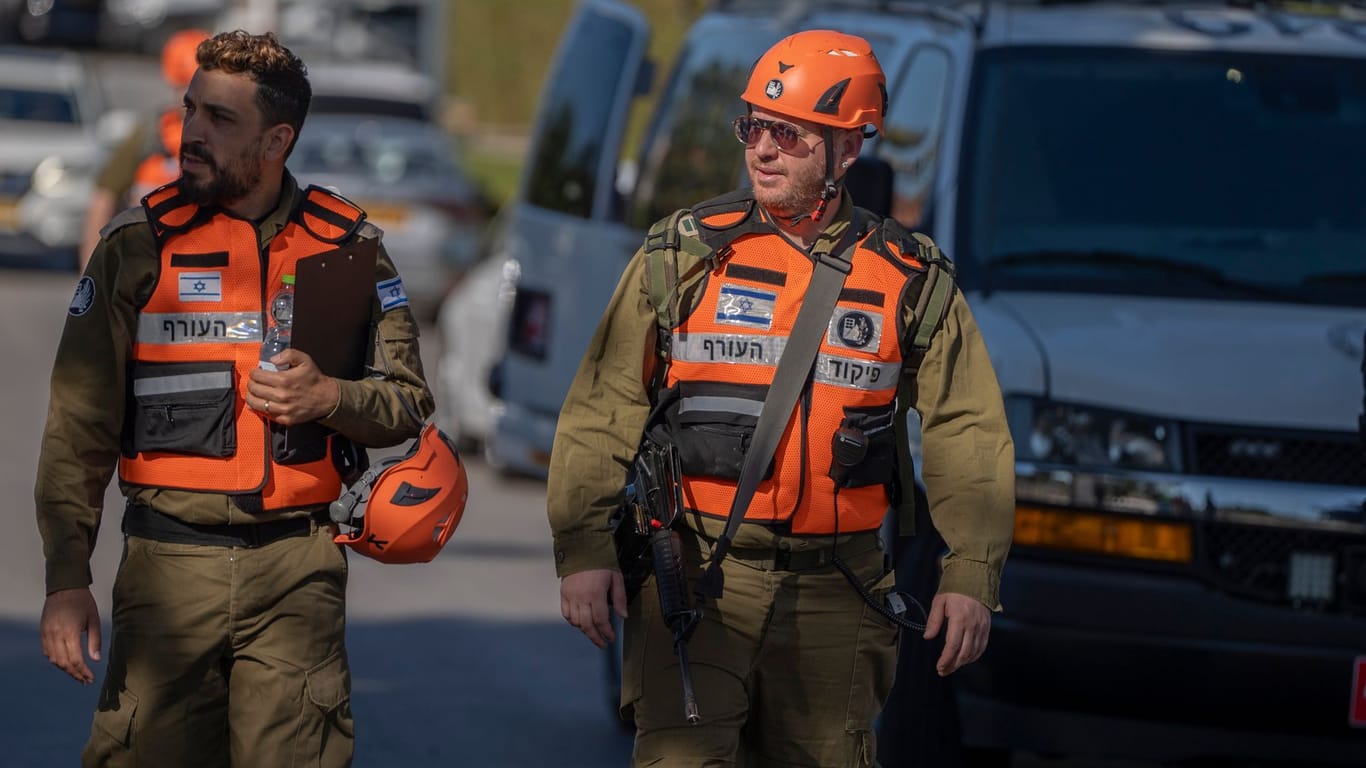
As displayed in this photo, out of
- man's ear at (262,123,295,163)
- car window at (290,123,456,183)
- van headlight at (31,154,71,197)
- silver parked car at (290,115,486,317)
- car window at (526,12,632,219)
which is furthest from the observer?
van headlight at (31,154,71,197)

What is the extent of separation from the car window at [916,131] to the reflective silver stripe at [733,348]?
2063 mm

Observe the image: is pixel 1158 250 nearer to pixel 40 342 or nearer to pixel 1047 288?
pixel 1047 288

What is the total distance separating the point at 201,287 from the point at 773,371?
3.52 ft

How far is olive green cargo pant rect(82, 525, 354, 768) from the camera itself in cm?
427

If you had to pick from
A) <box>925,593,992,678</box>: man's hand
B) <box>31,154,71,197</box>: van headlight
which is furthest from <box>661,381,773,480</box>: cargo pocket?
<box>31,154,71,197</box>: van headlight

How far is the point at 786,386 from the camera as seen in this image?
4.21 metres

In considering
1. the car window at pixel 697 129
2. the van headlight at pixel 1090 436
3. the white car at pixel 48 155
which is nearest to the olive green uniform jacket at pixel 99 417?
the van headlight at pixel 1090 436

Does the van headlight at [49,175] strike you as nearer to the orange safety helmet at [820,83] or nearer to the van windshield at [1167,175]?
the van windshield at [1167,175]

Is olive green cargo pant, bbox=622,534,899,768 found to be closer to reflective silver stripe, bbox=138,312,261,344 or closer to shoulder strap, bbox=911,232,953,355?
shoulder strap, bbox=911,232,953,355

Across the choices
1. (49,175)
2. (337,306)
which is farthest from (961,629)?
(49,175)

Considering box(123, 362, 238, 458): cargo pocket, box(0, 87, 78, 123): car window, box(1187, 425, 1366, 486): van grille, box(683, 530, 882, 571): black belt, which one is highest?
box(0, 87, 78, 123): car window

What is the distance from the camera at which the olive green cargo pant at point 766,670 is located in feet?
13.9

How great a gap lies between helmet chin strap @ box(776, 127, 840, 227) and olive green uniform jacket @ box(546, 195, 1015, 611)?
45 mm

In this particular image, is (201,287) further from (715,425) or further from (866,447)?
(866,447)
